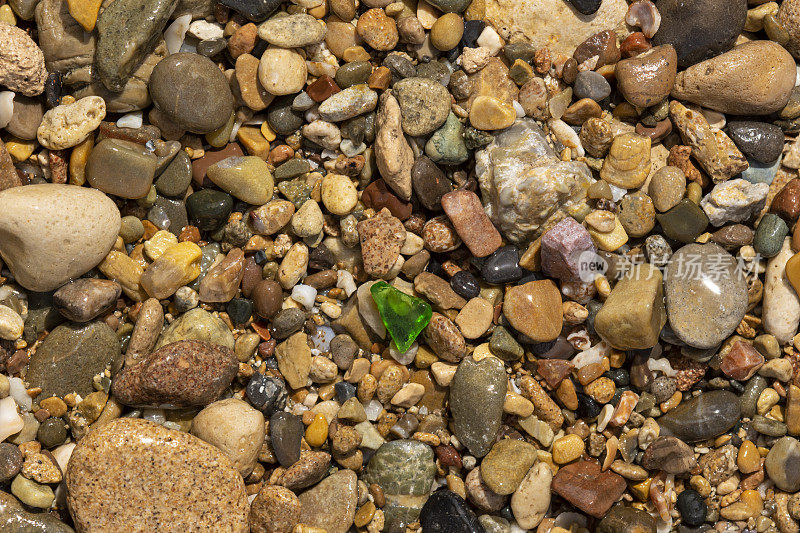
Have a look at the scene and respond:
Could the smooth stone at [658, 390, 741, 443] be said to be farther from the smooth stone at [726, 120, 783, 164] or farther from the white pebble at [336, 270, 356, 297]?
the white pebble at [336, 270, 356, 297]

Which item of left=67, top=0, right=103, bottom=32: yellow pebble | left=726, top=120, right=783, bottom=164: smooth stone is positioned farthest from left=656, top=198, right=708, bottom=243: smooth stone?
left=67, top=0, right=103, bottom=32: yellow pebble

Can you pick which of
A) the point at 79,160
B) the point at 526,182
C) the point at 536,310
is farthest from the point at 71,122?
the point at 536,310

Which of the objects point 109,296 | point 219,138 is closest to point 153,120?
point 219,138

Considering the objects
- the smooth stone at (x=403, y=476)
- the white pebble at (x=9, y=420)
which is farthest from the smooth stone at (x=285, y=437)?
the white pebble at (x=9, y=420)

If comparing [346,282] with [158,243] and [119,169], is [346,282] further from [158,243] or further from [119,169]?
[119,169]

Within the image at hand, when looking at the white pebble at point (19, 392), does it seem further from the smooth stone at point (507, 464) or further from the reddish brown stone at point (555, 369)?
the reddish brown stone at point (555, 369)
